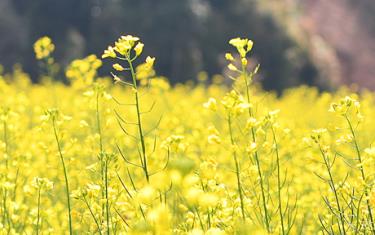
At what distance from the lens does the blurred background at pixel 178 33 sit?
56.2 feet

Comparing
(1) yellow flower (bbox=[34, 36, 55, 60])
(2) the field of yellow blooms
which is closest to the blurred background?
(1) yellow flower (bbox=[34, 36, 55, 60])

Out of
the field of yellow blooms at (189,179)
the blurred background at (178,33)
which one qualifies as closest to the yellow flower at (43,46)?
the field of yellow blooms at (189,179)

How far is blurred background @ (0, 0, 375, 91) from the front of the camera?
56.2 ft

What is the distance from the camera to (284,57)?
17.6 metres

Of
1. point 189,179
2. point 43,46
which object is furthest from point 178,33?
point 189,179

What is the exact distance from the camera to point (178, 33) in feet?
56.4

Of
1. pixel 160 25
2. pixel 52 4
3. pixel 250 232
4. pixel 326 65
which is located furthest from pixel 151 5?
pixel 250 232

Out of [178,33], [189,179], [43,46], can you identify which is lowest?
[189,179]

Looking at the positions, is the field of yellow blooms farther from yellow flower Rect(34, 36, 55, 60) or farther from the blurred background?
the blurred background

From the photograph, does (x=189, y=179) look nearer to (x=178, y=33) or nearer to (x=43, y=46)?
(x=43, y=46)

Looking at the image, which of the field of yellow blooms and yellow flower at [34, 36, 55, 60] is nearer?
the field of yellow blooms

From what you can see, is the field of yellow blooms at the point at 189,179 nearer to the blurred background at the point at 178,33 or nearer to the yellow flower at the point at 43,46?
the yellow flower at the point at 43,46

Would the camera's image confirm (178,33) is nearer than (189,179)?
No

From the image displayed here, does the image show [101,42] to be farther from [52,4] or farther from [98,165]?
[98,165]
